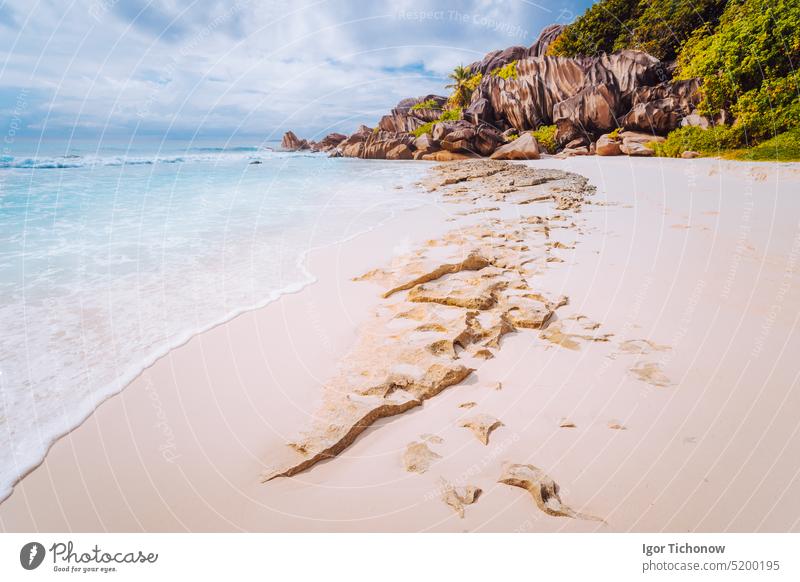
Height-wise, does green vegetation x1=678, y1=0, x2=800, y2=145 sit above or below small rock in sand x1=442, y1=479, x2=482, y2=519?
above

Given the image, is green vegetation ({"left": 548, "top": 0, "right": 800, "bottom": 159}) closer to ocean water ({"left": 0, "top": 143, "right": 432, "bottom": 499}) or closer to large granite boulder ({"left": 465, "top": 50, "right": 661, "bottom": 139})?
large granite boulder ({"left": 465, "top": 50, "right": 661, "bottom": 139})

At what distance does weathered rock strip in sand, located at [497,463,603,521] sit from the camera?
1813mm

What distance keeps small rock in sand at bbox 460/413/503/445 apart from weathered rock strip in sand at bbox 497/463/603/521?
24cm

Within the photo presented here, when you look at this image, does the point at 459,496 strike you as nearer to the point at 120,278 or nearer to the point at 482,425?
the point at 482,425

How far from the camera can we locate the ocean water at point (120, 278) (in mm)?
3281

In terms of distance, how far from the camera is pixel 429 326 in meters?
3.59

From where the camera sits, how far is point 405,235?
24.8 feet

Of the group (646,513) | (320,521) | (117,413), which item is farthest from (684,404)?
(117,413)

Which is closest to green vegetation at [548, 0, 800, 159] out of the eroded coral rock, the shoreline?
the shoreline

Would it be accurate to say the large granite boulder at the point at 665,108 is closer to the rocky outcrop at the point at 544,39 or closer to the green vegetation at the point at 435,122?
the green vegetation at the point at 435,122

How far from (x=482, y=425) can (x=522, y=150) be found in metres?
25.9

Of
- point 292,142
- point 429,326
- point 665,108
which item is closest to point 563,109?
point 665,108

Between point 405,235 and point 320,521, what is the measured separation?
606 centimetres

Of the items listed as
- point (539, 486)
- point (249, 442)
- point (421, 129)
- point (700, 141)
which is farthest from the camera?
point (421, 129)
